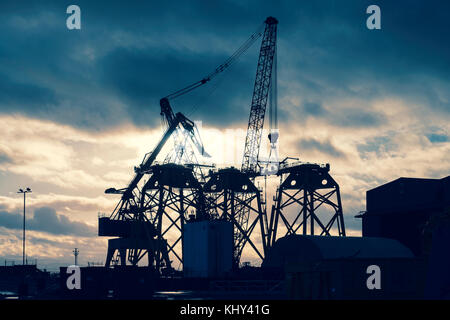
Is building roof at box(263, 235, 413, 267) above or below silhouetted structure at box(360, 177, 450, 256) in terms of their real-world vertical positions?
below

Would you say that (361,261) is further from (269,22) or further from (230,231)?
(269,22)

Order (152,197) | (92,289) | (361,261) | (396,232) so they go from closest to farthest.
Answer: (361,261) → (92,289) → (396,232) → (152,197)

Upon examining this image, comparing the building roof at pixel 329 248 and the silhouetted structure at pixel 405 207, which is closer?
the building roof at pixel 329 248

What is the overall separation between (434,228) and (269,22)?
8196 cm

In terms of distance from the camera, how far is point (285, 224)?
116125mm

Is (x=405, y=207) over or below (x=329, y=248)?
over

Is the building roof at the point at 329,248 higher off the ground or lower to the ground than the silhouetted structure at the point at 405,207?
lower

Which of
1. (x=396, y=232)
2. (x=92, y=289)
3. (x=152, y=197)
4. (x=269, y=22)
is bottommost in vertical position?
(x=92, y=289)

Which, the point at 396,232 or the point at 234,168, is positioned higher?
the point at 234,168

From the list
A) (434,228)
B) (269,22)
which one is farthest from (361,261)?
(269,22)

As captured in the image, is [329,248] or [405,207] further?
[405,207]

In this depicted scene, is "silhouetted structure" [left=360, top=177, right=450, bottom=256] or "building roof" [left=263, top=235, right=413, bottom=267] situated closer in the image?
"building roof" [left=263, top=235, right=413, bottom=267]
